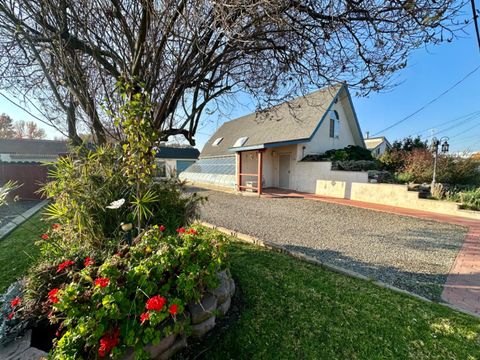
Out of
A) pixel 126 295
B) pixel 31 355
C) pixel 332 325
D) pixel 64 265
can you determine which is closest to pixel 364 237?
pixel 332 325

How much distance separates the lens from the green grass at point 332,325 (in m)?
1.98

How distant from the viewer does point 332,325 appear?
2.30m

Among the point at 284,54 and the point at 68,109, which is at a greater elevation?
the point at 284,54

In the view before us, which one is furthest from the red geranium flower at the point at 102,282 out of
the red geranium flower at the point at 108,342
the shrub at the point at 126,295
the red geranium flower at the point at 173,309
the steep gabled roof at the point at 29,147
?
the steep gabled roof at the point at 29,147

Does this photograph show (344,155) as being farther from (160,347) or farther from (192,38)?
(160,347)

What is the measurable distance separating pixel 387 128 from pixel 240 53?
86.5 ft

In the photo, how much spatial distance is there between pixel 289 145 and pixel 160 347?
1239cm

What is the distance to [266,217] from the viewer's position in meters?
7.22

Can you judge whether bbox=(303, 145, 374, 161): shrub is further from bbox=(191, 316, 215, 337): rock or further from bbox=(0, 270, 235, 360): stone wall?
bbox=(191, 316, 215, 337): rock

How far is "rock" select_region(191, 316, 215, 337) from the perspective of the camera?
6.64ft

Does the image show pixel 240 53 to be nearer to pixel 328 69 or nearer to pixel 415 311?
pixel 328 69

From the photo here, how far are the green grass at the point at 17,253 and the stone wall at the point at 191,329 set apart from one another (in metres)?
1.38

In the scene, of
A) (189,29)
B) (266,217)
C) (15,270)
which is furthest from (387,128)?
(15,270)

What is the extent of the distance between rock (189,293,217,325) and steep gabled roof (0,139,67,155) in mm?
40777
